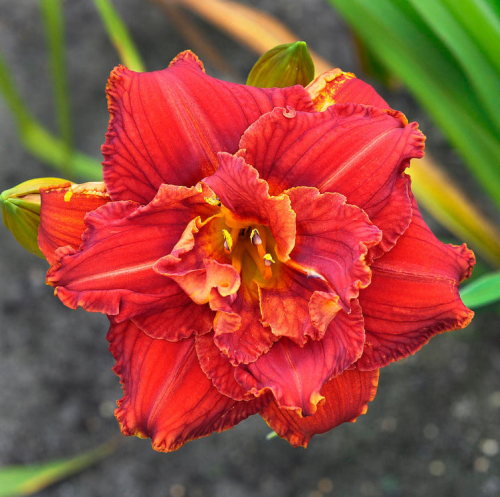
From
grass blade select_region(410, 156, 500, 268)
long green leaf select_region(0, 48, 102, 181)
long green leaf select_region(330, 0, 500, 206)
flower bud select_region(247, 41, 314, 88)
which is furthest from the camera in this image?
long green leaf select_region(0, 48, 102, 181)

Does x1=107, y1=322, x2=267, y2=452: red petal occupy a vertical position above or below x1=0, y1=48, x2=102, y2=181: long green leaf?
above

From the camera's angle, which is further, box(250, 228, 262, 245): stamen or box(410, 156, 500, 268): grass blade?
box(410, 156, 500, 268): grass blade

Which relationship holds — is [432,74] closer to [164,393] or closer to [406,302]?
[406,302]

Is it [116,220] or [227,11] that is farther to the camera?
[227,11]

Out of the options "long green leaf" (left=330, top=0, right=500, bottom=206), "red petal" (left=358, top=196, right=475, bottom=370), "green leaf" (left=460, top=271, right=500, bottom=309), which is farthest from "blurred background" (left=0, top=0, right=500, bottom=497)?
"red petal" (left=358, top=196, right=475, bottom=370)

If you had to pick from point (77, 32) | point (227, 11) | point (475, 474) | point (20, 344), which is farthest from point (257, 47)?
point (475, 474)

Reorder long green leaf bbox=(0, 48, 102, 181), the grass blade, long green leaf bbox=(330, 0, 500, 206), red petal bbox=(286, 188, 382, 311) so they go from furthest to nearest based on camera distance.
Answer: long green leaf bbox=(0, 48, 102, 181), the grass blade, long green leaf bbox=(330, 0, 500, 206), red petal bbox=(286, 188, 382, 311)

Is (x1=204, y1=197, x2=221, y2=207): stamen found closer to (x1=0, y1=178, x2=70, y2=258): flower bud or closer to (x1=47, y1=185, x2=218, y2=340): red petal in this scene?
(x1=47, y1=185, x2=218, y2=340): red petal

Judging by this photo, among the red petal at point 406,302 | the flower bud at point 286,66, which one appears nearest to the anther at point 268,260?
the red petal at point 406,302

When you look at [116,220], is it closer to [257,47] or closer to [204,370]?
[204,370]
